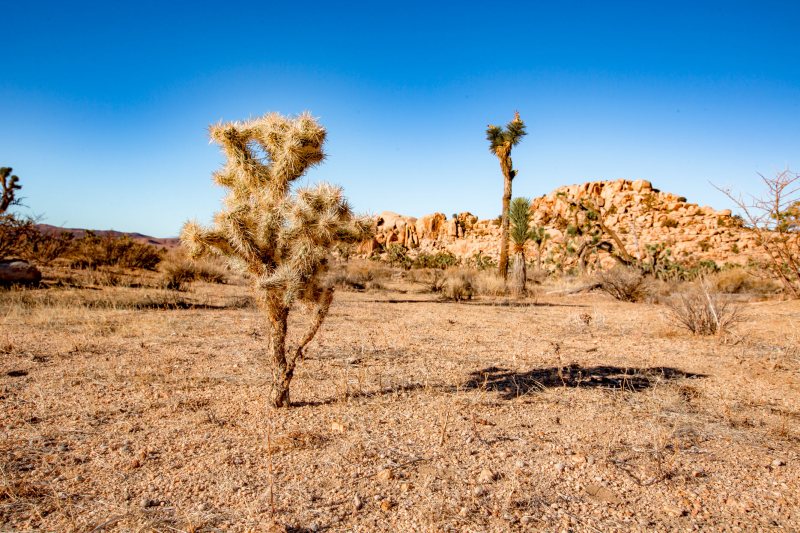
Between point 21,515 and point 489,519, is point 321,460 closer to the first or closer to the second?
point 489,519

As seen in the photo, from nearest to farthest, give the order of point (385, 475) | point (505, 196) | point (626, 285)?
point (385, 475) < point (626, 285) < point (505, 196)

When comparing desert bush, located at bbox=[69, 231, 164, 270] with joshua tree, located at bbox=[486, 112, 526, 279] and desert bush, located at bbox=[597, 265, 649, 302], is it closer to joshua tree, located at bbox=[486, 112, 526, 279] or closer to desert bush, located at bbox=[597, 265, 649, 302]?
joshua tree, located at bbox=[486, 112, 526, 279]

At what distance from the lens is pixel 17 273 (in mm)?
11641

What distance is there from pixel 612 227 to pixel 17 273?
46679mm

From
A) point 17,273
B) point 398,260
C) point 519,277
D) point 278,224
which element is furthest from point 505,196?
point 278,224

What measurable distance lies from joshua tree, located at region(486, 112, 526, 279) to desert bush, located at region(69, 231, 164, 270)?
13.6 meters

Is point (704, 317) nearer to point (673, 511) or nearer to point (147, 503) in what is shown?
point (673, 511)

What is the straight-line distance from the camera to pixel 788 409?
432cm

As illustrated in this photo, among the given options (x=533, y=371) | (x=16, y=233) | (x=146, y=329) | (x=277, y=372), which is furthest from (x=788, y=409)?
(x=16, y=233)

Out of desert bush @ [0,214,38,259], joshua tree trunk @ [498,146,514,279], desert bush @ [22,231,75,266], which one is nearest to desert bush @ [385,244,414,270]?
joshua tree trunk @ [498,146,514,279]

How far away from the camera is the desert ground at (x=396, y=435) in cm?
255

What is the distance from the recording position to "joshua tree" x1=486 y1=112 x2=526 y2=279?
1855 centimetres

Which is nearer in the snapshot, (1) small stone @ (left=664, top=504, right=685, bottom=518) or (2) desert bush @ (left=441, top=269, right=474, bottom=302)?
(1) small stone @ (left=664, top=504, right=685, bottom=518)

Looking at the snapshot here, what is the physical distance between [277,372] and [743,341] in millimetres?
6602
